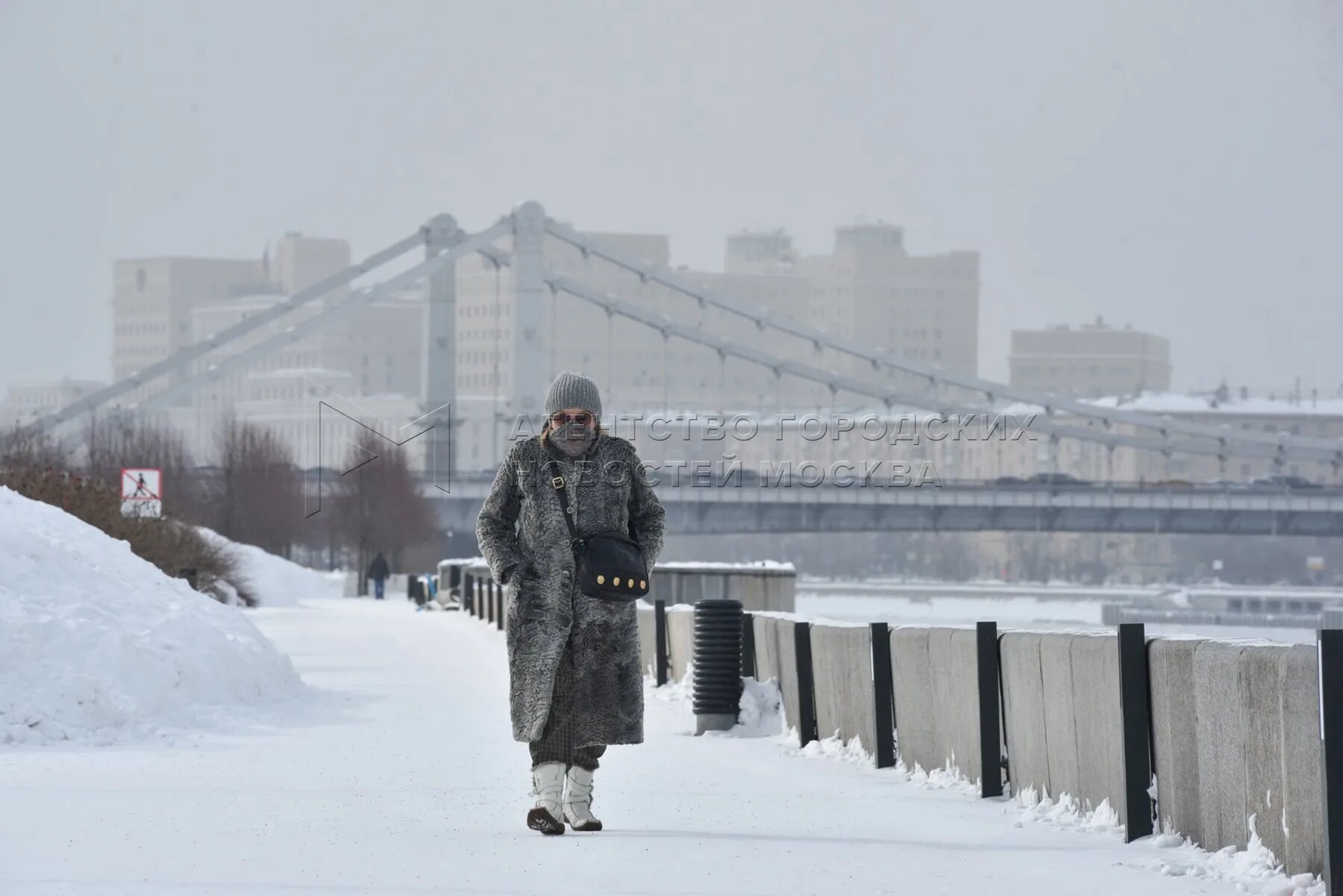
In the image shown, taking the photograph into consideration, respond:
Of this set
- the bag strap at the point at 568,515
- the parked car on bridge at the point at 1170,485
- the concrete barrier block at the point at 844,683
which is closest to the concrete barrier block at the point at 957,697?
the concrete barrier block at the point at 844,683

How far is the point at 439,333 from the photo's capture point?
9006cm

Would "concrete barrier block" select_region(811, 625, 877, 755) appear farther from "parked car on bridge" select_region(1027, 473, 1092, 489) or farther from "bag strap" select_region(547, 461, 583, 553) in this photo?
"parked car on bridge" select_region(1027, 473, 1092, 489)

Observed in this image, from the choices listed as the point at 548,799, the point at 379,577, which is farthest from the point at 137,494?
the point at 379,577

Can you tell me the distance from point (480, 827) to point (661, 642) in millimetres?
10426

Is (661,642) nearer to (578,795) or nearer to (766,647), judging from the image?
(766,647)

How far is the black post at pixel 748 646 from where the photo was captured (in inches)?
623

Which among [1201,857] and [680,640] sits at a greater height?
[680,640]

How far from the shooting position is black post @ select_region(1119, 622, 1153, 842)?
8.85 meters

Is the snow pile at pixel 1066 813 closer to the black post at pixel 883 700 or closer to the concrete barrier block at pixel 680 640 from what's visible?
the black post at pixel 883 700

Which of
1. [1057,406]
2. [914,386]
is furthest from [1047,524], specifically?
[914,386]

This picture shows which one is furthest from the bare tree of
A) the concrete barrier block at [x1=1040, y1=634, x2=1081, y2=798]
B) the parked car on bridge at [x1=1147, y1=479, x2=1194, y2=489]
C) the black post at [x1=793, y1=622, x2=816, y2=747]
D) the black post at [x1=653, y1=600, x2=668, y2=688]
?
the concrete barrier block at [x1=1040, y1=634, x2=1081, y2=798]

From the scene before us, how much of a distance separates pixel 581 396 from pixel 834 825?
1.91 meters

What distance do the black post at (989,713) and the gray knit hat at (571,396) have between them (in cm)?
236

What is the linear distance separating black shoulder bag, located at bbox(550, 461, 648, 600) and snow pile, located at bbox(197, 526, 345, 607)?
33.2m
